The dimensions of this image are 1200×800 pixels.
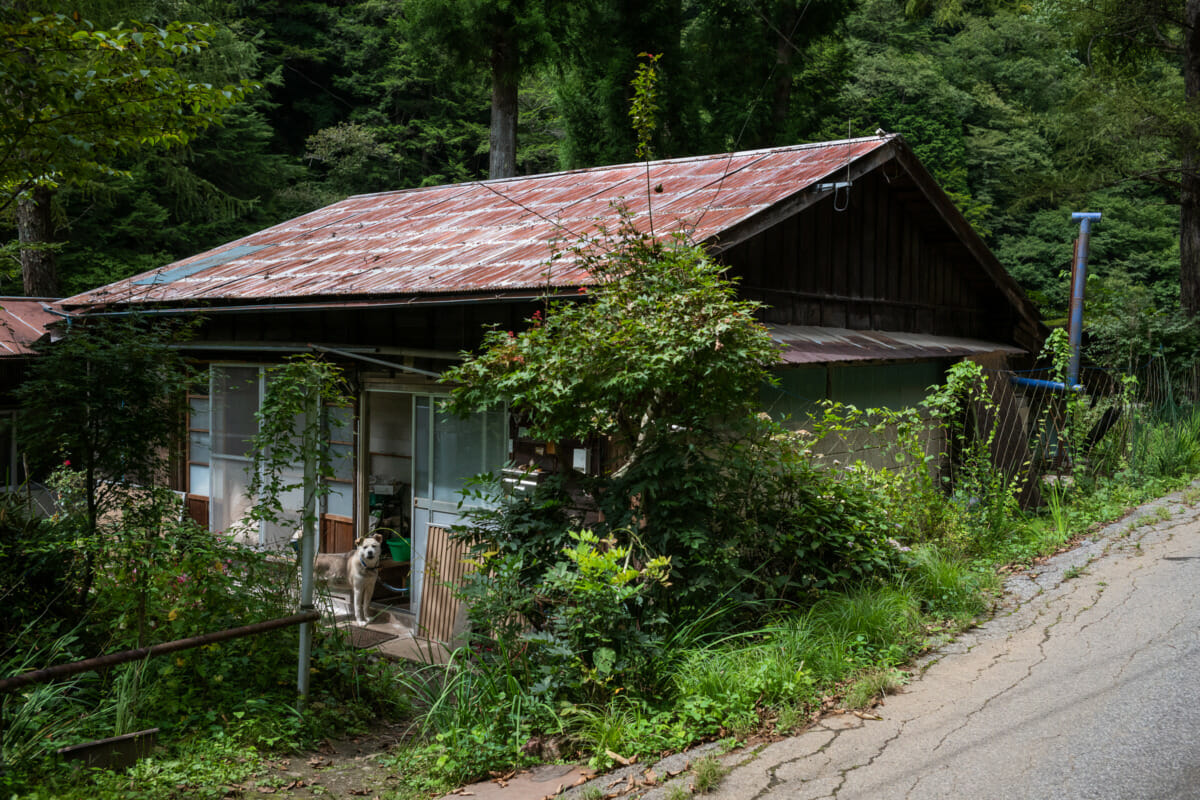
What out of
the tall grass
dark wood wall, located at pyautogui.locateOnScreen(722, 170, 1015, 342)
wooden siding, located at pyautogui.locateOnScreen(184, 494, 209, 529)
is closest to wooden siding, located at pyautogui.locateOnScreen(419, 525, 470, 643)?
dark wood wall, located at pyautogui.locateOnScreen(722, 170, 1015, 342)

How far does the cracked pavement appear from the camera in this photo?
3.61 m

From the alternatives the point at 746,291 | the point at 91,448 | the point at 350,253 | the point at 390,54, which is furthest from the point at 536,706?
the point at 390,54

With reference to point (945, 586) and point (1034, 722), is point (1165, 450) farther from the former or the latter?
point (1034, 722)

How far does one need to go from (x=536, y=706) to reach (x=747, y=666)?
114 cm

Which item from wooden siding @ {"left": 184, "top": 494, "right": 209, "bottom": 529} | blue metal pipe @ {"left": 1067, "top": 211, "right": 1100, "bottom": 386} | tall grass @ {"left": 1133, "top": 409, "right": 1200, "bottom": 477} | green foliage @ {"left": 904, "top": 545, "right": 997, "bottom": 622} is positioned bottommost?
wooden siding @ {"left": 184, "top": 494, "right": 209, "bottom": 529}

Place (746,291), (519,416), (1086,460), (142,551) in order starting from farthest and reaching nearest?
(1086,460), (746,291), (519,416), (142,551)

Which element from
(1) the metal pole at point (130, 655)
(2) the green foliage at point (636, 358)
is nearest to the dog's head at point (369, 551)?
(1) the metal pole at point (130, 655)

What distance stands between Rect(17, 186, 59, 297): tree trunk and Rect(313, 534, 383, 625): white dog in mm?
9374

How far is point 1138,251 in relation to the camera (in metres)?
27.3

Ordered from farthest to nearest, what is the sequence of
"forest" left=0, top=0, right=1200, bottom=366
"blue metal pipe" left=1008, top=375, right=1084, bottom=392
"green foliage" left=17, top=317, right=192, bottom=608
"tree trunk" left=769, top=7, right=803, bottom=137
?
"tree trunk" left=769, top=7, right=803, bottom=137 < "forest" left=0, top=0, right=1200, bottom=366 < "blue metal pipe" left=1008, top=375, right=1084, bottom=392 < "green foliage" left=17, top=317, right=192, bottom=608

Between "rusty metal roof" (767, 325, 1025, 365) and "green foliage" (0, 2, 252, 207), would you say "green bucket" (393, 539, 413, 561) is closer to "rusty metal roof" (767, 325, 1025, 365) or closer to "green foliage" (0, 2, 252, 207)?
"rusty metal roof" (767, 325, 1025, 365)

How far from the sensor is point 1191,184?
47.6 feet

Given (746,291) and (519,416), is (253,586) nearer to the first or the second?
(519,416)

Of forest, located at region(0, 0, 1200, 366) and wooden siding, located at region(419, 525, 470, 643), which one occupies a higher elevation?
forest, located at region(0, 0, 1200, 366)
